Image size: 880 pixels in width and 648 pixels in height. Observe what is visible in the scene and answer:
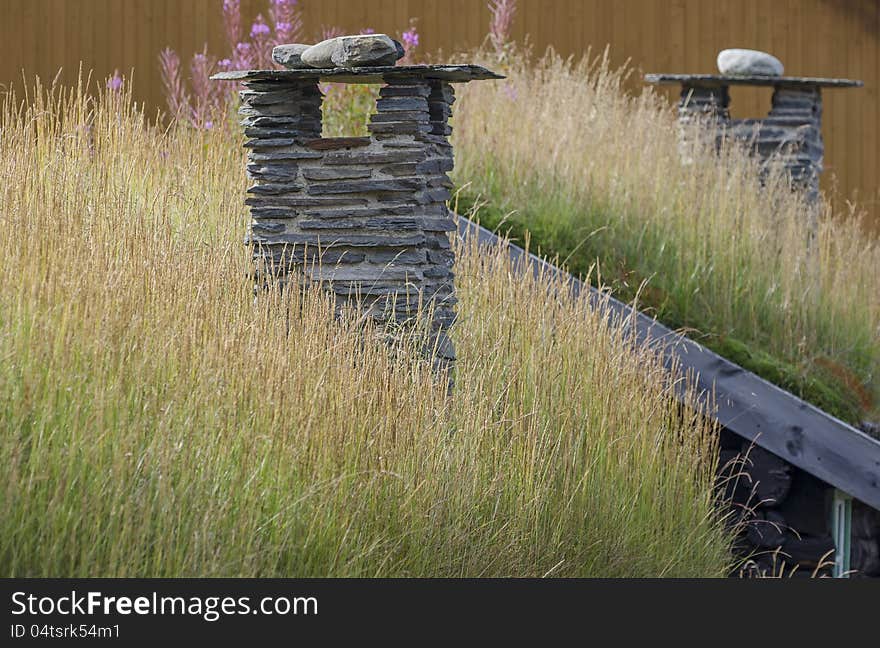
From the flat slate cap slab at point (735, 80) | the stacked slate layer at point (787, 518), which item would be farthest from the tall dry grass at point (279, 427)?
the flat slate cap slab at point (735, 80)

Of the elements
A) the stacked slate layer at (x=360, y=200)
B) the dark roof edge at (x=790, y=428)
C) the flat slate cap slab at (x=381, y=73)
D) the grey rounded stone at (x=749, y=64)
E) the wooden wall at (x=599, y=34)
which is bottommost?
the dark roof edge at (x=790, y=428)

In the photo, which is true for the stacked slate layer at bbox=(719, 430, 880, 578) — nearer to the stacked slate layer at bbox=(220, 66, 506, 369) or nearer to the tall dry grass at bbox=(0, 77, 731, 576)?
the tall dry grass at bbox=(0, 77, 731, 576)

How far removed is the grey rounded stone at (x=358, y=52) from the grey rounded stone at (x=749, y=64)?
4502mm

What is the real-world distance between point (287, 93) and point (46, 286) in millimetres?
1456

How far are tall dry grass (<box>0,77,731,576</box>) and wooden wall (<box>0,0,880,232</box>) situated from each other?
5.85 meters

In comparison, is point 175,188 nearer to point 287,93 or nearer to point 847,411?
point 287,93

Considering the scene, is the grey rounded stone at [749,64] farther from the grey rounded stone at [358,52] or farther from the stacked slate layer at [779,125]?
the grey rounded stone at [358,52]

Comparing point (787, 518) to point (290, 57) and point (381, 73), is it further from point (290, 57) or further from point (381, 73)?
point (290, 57)

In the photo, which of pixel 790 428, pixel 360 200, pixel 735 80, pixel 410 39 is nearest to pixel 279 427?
pixel 360 200

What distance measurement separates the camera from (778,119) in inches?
330

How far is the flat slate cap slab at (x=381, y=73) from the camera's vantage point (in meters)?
4.43

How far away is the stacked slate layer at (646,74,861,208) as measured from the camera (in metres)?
8.30

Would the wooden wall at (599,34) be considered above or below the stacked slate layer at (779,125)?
above
